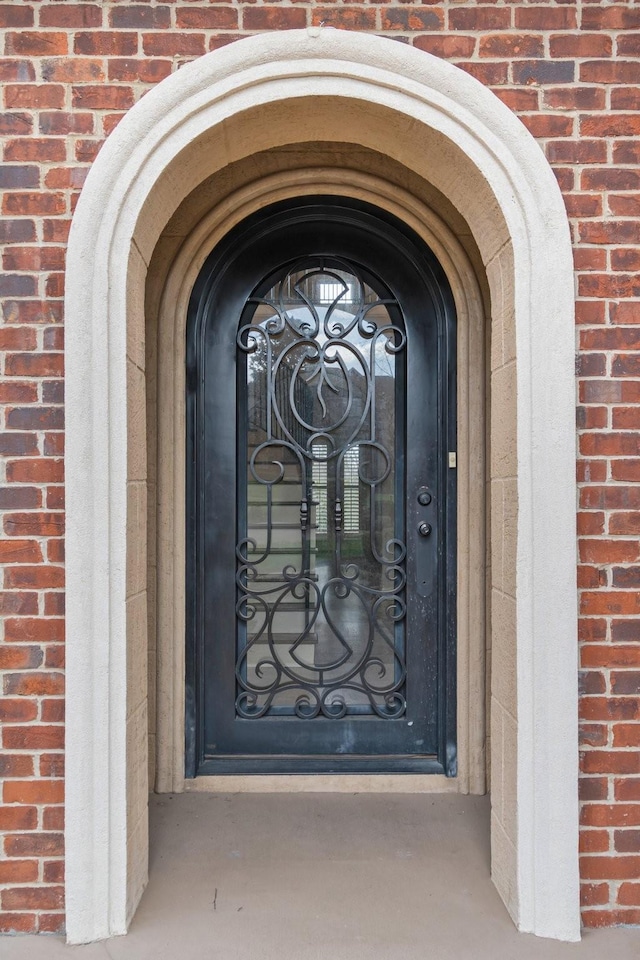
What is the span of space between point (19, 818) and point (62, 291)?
151 centimetres

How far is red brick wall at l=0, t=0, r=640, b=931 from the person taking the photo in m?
1.89

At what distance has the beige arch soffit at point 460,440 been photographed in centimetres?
257

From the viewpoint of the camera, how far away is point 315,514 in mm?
2639

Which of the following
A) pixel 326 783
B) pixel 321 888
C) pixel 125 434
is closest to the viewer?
pixel 125 434

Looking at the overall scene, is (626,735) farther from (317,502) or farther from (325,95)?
(325,95)

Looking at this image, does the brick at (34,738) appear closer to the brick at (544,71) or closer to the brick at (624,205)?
the brick at (624,205)

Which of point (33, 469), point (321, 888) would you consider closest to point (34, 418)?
point (33, 469)

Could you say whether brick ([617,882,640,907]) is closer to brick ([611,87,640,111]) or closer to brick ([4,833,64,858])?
brick ([4,833,64,858])

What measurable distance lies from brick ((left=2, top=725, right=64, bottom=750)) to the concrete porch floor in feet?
1.76

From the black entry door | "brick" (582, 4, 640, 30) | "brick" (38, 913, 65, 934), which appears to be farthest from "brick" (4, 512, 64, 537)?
"brick" (582, 4, 640, 30)

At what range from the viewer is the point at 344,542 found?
2.64m

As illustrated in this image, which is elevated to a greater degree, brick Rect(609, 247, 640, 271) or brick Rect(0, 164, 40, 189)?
brick Rect(0, 164, 40, 189)

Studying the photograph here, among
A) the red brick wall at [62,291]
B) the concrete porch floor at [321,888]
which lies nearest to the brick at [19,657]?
the red brick wall at [62,291]

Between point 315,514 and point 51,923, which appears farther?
point 315,514
